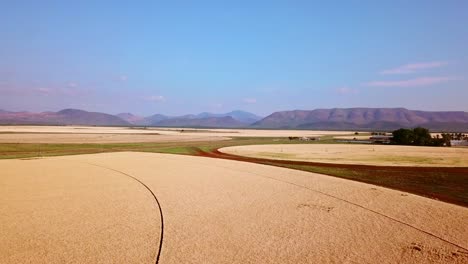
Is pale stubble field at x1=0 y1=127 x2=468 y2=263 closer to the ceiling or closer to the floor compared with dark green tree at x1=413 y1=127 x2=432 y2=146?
closer to the floor

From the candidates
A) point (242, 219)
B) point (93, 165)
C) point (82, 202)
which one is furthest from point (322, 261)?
point (93, 165)

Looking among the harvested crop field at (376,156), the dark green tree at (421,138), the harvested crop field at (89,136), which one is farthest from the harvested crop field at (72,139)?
the dark green tree at (421,138)

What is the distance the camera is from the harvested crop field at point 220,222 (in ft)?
39.0

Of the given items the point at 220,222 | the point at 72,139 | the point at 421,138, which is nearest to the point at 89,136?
the point at 72,139

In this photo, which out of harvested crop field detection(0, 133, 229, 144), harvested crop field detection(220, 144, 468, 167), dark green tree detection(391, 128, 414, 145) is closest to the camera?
harvested crop field detection(220, 144, 468, 167)

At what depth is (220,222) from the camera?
51.3 ft

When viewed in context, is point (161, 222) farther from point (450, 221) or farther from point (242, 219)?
point (450, 221)

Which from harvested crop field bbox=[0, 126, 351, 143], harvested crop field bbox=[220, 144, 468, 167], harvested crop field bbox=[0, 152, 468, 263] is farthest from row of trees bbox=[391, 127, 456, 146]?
harvested crop field bbox=[0, 152, 468, 263]

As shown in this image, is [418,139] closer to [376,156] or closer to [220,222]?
[376,156]

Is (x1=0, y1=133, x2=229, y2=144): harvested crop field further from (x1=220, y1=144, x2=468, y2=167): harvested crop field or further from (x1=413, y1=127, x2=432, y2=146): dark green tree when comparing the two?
(x1=413, y1=127, x2=432, y2=146): dark green tree

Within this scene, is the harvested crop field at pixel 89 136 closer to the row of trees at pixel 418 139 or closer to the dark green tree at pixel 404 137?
the dark green tree at pixel 404 137

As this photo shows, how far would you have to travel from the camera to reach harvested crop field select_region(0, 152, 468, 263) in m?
11.9

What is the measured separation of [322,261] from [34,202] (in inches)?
590

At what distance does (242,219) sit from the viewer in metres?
16.1
